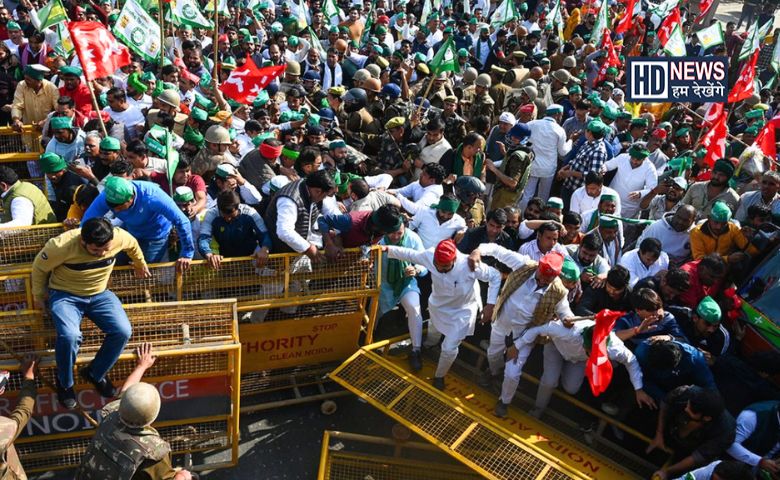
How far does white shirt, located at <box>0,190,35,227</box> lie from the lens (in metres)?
6.04

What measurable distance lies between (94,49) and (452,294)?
547cm

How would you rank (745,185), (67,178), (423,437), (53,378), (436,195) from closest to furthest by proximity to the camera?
(53,378), (423,437), (67,178), (436,195), (745,185)

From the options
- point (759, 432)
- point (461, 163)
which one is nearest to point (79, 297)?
point (461, 163)

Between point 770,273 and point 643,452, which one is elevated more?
point 770,273

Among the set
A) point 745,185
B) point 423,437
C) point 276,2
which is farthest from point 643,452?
point 276,2

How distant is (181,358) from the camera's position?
516 cm

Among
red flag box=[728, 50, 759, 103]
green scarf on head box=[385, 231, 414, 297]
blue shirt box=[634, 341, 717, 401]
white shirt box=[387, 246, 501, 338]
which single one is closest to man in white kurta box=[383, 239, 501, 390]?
white shirt box=[387, 246, 501, 338]

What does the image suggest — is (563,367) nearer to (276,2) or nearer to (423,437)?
(423,437)

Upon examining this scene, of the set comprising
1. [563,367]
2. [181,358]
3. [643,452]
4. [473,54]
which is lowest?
[643,452]

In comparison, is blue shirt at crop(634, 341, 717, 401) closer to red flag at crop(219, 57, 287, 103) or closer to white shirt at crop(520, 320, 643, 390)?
white shirt at crop(520, 320, 643, 390)

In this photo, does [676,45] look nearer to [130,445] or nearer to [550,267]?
[550,267]

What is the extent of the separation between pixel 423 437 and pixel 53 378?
3.05 meters

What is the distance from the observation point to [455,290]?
5883mm

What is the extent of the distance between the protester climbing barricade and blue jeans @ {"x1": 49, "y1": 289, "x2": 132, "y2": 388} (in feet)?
0.45
